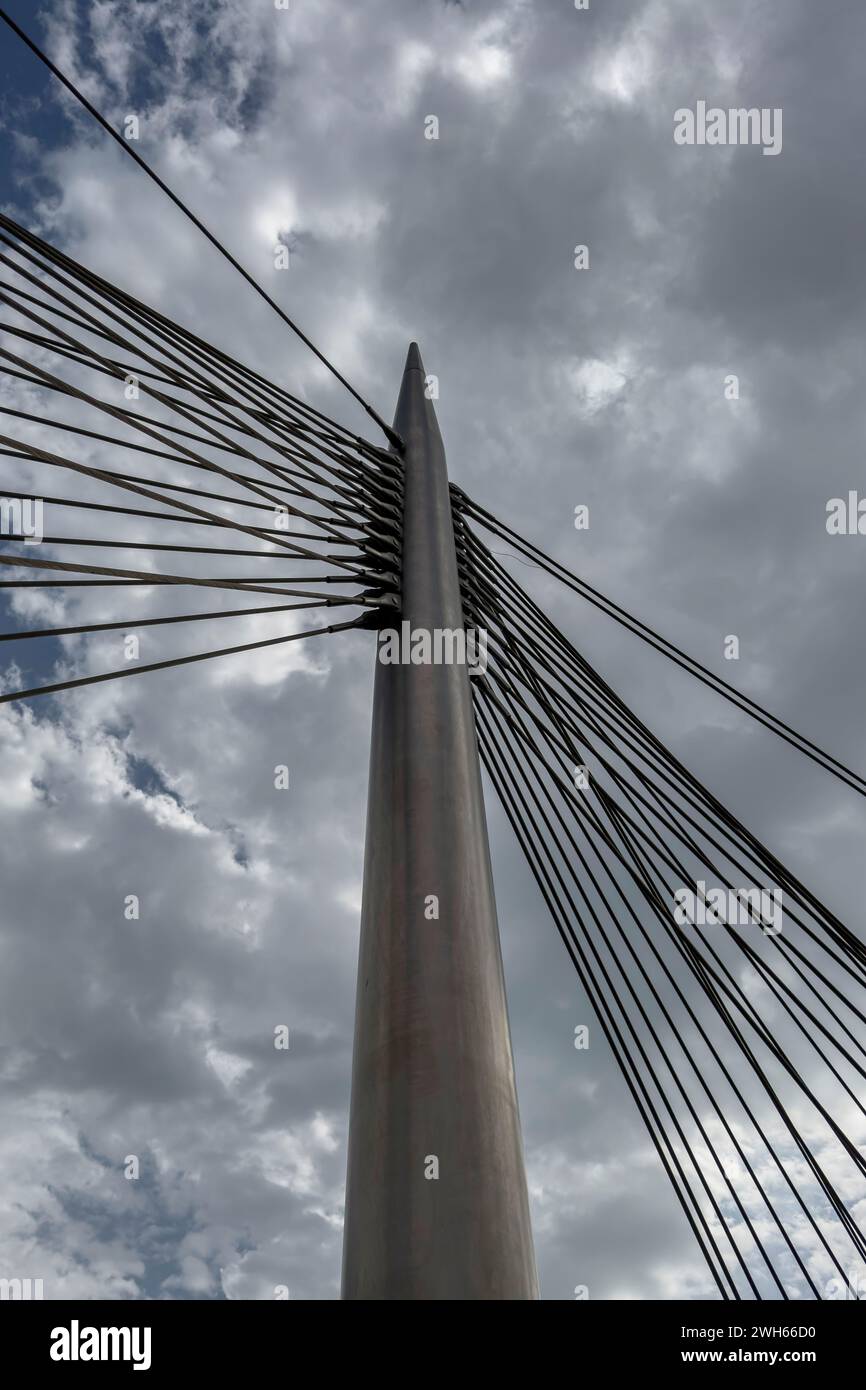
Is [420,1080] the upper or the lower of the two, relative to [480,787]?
lower

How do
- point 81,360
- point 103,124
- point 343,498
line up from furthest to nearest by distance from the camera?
point 343,498 < point 103,124 < point 81,360

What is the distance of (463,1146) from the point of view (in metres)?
3.17

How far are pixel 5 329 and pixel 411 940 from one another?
3.46 m

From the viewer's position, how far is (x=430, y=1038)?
3404 mm

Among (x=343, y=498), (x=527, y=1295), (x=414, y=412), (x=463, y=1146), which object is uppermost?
(x=414, y=412)

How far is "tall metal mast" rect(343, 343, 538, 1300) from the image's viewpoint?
2.97 m

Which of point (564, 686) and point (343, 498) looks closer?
point (343, 498)

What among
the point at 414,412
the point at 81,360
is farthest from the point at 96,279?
the point at 414,412

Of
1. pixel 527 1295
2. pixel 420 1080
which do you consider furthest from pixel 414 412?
pixel 527 1295

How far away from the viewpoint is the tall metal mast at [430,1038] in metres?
2.97

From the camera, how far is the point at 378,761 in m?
4.54

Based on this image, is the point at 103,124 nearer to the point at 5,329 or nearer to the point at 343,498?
the point at 5,329

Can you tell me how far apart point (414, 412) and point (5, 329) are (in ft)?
10.3
